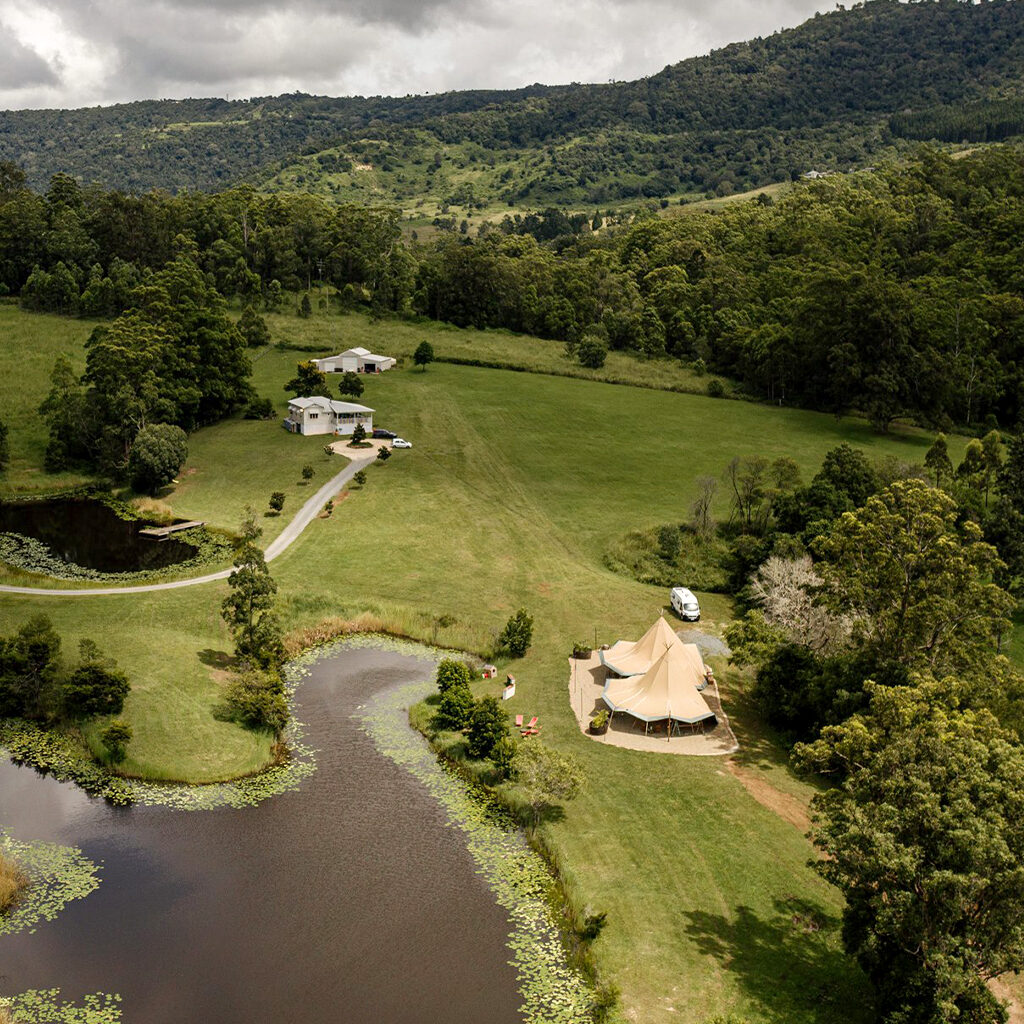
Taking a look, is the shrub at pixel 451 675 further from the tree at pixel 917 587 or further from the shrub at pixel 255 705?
the tree at pixel 917 587

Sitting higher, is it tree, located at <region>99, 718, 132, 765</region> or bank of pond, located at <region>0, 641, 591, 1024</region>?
tree, located at <region>99, 718, 132, 765</region>

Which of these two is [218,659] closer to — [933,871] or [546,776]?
[546,776]

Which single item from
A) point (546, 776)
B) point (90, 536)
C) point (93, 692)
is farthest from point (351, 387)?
point (546, 776)

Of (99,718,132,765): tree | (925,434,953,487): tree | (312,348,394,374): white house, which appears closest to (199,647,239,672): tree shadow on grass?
(99,718,132,765): tree

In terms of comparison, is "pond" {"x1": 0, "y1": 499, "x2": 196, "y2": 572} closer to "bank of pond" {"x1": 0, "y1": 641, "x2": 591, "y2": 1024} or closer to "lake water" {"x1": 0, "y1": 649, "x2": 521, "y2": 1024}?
"bank of pond" {"x1": 0, "y1": 641, "x2": 591, "y2": 1024}

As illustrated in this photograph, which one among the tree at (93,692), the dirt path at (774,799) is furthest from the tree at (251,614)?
→ the dirt path at (774,799)

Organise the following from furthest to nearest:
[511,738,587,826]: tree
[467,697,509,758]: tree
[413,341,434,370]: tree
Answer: [413,341,434,370]: tree, [467,697,509,758]: tree, [511,738,587,826]: tree

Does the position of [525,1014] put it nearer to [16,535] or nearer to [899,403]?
[16,535]
